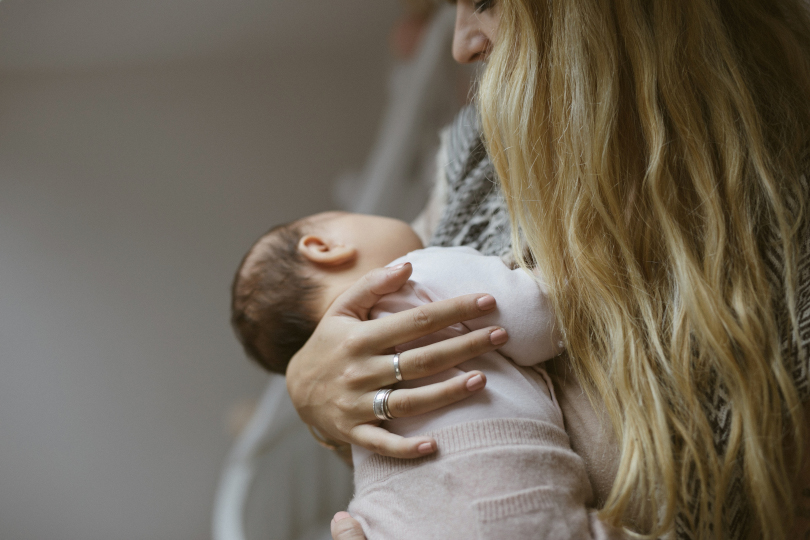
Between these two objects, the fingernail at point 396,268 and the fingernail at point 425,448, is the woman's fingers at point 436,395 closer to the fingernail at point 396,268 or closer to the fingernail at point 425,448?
the fingernail at point 425,448

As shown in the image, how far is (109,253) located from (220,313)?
460 millimetres

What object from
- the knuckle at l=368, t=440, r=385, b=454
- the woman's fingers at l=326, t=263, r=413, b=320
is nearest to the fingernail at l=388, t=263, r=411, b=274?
the woman's fingers at l=326, t=263, r=413, b=320

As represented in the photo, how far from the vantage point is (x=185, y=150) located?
76.4 inches

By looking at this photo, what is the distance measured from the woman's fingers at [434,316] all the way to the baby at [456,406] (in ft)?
0.10

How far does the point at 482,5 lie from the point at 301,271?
1.66ft

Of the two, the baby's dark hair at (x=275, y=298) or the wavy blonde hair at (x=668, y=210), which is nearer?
the wavy blonde hair at (x=668, y=210)

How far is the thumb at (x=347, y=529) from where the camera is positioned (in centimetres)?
70

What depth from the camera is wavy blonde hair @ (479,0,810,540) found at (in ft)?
2.11

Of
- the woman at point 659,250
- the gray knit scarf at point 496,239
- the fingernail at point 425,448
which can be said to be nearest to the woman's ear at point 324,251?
the woman at point 659,250

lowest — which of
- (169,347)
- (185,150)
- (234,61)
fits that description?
(169,347)

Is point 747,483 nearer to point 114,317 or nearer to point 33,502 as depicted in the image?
point 33,502

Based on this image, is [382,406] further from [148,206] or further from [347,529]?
[148,206]

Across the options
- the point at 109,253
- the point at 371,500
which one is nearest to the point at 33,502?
the point at 109,253

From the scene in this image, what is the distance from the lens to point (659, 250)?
0.73 m
